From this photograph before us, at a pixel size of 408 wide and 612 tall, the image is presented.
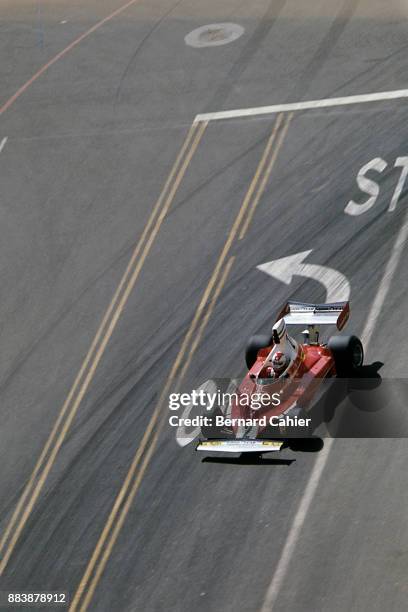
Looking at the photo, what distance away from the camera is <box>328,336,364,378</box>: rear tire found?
24.0 meters

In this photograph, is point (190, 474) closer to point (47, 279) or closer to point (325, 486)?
point (325, 486)

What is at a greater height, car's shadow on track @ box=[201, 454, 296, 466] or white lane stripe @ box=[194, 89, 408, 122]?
white lane stripe @ box=[194, 89, 408, 122]

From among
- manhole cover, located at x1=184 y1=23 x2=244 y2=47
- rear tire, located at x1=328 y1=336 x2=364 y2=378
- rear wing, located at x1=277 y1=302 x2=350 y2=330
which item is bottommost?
rear tire, located at x1=328 y1=336 x2=364 y2=378

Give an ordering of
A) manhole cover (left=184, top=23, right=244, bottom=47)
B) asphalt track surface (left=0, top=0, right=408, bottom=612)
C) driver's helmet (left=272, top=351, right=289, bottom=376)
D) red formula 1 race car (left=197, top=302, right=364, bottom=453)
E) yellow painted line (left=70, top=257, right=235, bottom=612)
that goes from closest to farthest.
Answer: asphalt track surface (left=0, top=0, right=408, bottom=612) → yellow painted line (left=70, top=257, right=235, bottom=612) → red formula 1 race car (left=197, top=302, right=364, bottom=453) → driver's helmet (left=272, top=351, right=289, bottom=376) → manhole cover (left=184, top=23, right=244, bottom=47)

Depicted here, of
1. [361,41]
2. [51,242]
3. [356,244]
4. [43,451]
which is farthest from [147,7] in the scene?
[43,451]

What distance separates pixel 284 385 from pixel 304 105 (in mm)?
13635

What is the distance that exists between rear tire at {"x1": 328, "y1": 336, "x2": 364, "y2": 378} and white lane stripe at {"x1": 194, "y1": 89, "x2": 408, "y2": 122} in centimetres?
1185


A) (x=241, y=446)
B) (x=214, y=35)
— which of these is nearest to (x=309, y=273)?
(x=241, y=446)

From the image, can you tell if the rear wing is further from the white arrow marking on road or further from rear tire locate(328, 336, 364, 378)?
the white arrow marking on road

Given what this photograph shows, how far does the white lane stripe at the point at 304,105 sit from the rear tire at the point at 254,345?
11551 mm

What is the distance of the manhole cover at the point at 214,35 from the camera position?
A: 39241 mm

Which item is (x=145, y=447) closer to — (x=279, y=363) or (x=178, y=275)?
(x=279, y=363)

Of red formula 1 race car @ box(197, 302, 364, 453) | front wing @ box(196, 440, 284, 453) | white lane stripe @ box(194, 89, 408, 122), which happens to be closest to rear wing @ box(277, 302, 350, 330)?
red formula 1 race car @ box(197, 302, 364, 453)

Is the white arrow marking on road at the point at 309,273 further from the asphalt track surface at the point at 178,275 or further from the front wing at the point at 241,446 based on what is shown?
the front wing at the point at 241,446
